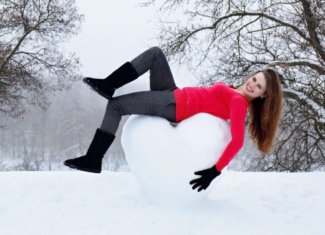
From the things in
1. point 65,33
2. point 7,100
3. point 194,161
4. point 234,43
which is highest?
point 65,33

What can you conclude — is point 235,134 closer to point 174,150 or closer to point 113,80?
point 174,150

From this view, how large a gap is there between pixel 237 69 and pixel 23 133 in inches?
956

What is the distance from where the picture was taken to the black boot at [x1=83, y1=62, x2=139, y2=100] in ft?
9.82

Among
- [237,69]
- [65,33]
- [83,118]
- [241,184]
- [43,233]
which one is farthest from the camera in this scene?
[83,118]

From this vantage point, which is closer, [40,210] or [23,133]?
[40,210]

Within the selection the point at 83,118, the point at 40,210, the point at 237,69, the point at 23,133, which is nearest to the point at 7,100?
the point at 237,69

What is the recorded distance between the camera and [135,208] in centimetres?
316

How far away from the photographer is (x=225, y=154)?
9.69ft

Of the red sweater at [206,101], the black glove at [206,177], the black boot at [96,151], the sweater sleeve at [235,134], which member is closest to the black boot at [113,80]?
the black boot at [96,151]

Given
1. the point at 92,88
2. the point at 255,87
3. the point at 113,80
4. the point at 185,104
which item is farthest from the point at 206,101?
the point at 92,88

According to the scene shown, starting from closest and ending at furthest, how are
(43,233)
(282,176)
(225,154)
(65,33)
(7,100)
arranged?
(43,233)
(225,154)
(282,176)
(7,100)
(65,33)

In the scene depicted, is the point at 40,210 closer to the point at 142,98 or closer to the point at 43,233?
the point at 43,233

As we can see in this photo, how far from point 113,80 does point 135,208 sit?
111 cm

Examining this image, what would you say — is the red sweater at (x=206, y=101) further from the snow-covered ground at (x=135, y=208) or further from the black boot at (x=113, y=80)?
the snow-covered ground at (x=135, y=208)
